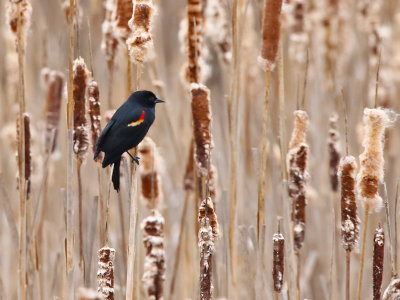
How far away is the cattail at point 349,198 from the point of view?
1153 mm

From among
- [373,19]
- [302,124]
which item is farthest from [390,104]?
[302,124]

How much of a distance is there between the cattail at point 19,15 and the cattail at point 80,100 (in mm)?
134

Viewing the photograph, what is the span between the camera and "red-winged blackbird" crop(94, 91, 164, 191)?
133 centimetres

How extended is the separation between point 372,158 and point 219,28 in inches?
29.2

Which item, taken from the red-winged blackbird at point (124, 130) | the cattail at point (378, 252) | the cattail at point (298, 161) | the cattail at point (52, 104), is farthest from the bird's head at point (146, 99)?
the cattail at point (378, 252)

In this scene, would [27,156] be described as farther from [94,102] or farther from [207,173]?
[207,173]

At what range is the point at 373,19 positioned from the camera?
6.45ft

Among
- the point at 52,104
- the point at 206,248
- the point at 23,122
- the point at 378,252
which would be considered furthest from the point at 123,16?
the point at 378,252

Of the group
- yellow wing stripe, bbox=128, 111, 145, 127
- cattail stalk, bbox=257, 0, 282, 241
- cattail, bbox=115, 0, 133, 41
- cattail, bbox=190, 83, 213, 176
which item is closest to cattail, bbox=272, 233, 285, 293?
cattail stalk, bbox=257, 0, 282, 241

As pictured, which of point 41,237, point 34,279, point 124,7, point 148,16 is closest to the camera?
point 148,16

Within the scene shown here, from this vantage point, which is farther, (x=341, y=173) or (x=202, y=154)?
(x=202, y=154)

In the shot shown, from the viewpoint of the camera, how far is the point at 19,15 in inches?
47.2

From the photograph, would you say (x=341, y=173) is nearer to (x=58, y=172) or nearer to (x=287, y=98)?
(x=287, y=98)

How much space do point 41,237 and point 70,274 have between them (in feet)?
1.83
